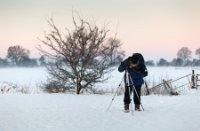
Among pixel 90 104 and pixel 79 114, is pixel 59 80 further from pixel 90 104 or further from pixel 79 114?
pixel 79 114

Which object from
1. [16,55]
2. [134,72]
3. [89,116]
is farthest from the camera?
[16,55]

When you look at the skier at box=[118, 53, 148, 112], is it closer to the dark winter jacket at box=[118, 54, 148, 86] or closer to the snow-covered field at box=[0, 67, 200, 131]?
the dark winter jacket at box=[118, 54, 148, 86]

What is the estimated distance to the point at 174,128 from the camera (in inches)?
422

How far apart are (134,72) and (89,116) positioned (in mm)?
2530

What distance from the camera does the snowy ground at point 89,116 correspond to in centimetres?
1040

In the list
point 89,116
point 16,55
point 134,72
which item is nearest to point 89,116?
point 89,116

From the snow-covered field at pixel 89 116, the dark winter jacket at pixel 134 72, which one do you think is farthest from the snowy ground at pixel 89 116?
the dark winter jacket at pixel 134 72

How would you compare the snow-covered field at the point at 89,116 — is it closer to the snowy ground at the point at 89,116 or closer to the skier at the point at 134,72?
the snowy ground at the point at 89,116

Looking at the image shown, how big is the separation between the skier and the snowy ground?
0.52 m

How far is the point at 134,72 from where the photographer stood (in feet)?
44.5

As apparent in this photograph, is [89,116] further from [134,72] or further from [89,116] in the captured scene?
[134,72]

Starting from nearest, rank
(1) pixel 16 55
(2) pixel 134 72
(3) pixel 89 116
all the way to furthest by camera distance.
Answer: (3) pixel 89 116 → (2) pixel 134 72 → (1) pixel 16 55

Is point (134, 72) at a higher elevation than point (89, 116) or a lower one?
higher

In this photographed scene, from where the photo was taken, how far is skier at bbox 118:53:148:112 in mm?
13422
